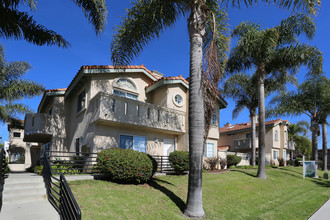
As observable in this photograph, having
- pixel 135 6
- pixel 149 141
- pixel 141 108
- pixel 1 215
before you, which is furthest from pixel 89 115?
pixel 1 215

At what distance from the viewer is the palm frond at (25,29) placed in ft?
34.9

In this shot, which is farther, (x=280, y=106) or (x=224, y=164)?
(x=280, y=106)

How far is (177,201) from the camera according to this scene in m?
8.64

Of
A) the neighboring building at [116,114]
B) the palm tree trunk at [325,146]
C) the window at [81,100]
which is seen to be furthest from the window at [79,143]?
the palm tree trunk at [325,146]

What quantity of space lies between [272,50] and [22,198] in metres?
16.7

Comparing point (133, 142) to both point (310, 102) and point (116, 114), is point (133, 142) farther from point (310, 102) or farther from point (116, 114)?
point (310, 102)

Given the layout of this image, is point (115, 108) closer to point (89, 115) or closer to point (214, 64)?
point (89, 115)

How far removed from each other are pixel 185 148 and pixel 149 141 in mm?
2923

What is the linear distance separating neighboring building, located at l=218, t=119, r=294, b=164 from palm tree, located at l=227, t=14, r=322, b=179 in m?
17.7

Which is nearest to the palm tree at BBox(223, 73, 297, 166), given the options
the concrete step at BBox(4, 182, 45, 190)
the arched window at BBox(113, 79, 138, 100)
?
the arched window at BBox(113, 79, 138, 100)

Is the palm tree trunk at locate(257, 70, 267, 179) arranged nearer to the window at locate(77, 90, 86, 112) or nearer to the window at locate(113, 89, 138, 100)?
the window at locate(113, 89, 138, 100)

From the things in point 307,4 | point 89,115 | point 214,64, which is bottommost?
point 89,115

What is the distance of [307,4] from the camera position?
823 cm

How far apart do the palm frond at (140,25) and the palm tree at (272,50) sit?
→ 8413 millimetres
